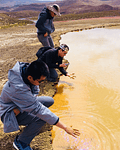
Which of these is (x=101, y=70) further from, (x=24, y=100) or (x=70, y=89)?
(x=24, y=100)

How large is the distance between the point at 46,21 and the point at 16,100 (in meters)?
2.33

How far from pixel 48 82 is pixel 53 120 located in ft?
5.17

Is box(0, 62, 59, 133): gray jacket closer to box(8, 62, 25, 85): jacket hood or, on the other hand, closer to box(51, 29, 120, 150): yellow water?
box(8, 62, 25, 85): jacket hood

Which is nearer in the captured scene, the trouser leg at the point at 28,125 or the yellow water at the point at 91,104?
the trouser leg at the point at 28,125

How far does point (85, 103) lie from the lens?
234 cm

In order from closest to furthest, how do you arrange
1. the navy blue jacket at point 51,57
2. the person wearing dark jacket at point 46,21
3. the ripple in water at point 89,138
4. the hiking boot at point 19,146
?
the hiking boot at point 19,146, the ripple in water at point 89,138, the navy blue jacket at point 51,57, the person wearing dark jacket at point 46,21

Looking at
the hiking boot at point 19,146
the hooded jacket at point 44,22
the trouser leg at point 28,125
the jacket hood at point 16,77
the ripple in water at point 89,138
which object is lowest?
the ripple in water at point 89,138

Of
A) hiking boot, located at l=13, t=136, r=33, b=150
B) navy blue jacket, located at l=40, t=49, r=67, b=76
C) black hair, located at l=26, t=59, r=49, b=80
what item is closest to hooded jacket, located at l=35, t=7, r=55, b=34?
navy blue jacket, located at l=40, t=49, r=67, b=76

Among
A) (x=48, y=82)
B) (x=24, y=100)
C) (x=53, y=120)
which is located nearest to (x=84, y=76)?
(x=48, y=82)

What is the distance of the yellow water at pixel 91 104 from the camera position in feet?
5.63

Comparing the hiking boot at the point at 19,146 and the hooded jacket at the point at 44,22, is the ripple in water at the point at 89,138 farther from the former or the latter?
the hooded jacket at the point at 44,22

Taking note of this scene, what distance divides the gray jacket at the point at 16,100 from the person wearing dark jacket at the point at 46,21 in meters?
1.94

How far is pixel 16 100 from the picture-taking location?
4.17 ft

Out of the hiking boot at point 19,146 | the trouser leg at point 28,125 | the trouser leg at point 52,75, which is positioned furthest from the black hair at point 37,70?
the trouser leg at point 52,75
